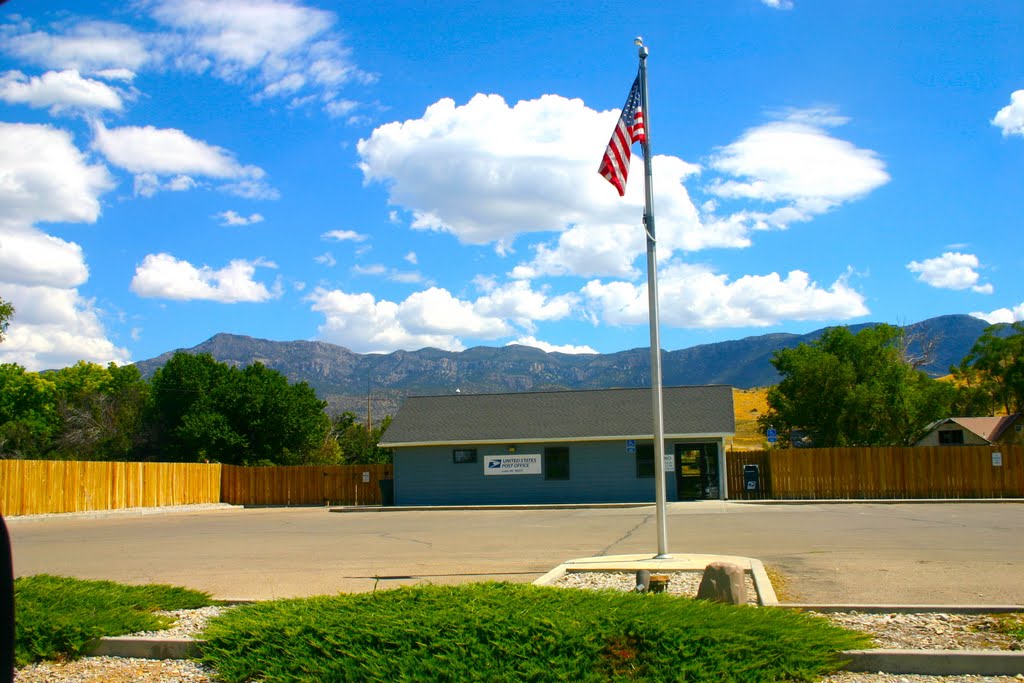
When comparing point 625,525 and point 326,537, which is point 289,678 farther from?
point 625,525

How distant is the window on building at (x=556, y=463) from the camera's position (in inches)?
1435

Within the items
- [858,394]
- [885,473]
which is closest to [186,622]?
[885,473]

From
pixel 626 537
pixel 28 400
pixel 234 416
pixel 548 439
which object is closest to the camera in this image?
pixel 626 537

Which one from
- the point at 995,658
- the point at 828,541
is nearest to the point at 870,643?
the point at 995,658

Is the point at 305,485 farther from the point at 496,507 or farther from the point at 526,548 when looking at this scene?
the point at 526,548

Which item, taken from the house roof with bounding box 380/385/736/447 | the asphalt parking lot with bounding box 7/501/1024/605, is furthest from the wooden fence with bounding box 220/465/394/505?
the asphalt parking lot with bounding box 7/501/1024/605

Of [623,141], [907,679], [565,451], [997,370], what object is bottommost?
[907,679]

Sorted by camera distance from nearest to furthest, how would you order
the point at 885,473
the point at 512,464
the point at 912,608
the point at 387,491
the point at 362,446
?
the point at 912,608, the point at 885,473, the point at 512,464, the point at 387,491, the point at 362,446

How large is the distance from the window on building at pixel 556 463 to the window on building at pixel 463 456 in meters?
2.99

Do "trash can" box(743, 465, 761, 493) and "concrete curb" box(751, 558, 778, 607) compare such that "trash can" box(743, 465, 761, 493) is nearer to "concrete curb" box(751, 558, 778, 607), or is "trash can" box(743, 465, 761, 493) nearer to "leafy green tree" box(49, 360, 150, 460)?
"concrete curb" box(751, 558, 778, 607)

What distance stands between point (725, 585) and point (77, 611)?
225 inches

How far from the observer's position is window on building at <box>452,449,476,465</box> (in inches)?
1470

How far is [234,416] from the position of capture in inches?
2194

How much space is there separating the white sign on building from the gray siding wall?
0.18m
